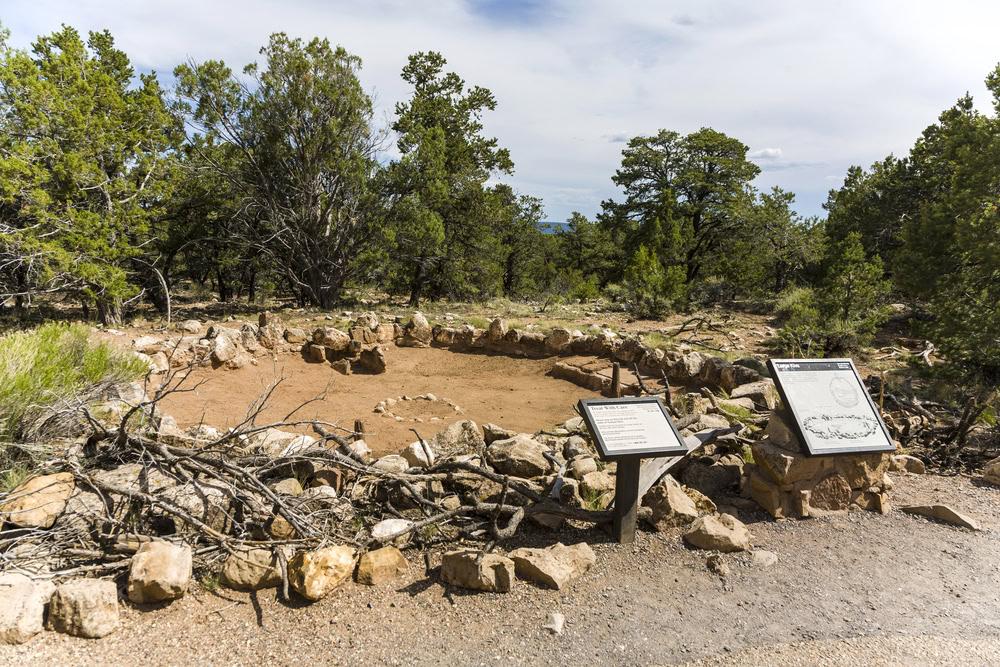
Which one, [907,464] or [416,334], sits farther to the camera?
[416,334]

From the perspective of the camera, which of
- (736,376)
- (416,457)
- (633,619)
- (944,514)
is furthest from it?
(736,376)

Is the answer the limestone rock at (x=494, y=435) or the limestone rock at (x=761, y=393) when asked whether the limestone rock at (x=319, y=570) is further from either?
the limestone rock at (x=761, y=393)

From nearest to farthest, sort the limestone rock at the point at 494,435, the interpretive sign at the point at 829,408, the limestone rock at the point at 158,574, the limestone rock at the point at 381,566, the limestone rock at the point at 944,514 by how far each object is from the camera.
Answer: the limestone rock at the point at 158,574 < the limestone rock at the point at 381,566 < the interpretive sign at the point at 829,408 < the limestone rock at the point at 944,514 < the limestone rock at the point at 494,435

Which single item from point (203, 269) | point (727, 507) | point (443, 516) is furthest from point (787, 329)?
point (203, 269)

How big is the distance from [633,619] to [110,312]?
14126mm

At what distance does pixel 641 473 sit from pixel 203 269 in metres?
20.2

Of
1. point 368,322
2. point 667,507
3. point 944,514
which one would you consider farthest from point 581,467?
point 368,322

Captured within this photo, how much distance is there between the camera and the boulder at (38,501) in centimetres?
333

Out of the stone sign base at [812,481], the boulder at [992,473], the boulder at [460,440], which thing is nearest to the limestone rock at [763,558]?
the stone sign base at [812,481]

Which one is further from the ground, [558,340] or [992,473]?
[558,340]

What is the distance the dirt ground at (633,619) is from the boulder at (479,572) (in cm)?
7

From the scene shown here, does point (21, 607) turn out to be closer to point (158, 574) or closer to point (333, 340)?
point (158, 574)

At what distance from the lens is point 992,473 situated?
201 inches

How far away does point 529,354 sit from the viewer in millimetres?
11023
